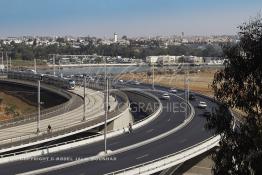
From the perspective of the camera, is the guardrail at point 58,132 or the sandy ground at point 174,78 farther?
the sandy ground at point 174,78

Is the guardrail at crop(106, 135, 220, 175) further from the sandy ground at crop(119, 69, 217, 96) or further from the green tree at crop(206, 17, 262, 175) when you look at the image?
the sandy ground at crop(119, 69, 217, 96)

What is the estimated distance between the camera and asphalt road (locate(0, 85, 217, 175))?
32.1 m

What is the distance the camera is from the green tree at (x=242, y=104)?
15617 mm

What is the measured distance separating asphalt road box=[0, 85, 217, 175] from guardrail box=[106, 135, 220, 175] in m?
1.56

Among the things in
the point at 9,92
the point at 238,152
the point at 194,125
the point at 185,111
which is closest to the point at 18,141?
the point at 194,125

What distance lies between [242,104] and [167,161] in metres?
18.4

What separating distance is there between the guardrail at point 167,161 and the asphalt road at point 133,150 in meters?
1.56

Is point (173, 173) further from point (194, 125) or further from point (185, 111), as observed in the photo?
point (185, 111)

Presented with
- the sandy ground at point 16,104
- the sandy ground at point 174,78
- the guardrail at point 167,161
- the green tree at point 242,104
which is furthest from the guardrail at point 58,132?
the sandy ground at point 174,78

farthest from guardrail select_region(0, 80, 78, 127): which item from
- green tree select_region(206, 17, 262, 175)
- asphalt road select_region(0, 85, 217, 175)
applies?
green tree select_region(206, 17, 262, 175)

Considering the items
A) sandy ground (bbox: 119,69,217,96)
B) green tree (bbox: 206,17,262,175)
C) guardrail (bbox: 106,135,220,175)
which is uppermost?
green tree (bbox: 206,17,262,175)

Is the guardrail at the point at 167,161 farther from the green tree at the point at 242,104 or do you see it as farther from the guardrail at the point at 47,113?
the guardrail at the point at 47,113

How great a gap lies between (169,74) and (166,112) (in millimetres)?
120782

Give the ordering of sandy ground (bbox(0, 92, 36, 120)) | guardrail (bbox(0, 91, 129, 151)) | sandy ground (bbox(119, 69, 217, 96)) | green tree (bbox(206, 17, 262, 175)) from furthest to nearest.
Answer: sandy ground (bbox(119, 69, 217, 96))
sandy ground (bbox(0, 92, 36, 120))
guardrail (bbox(0, 91, 129, 151))
green tree (bbox(206, 17, 262, 175))
